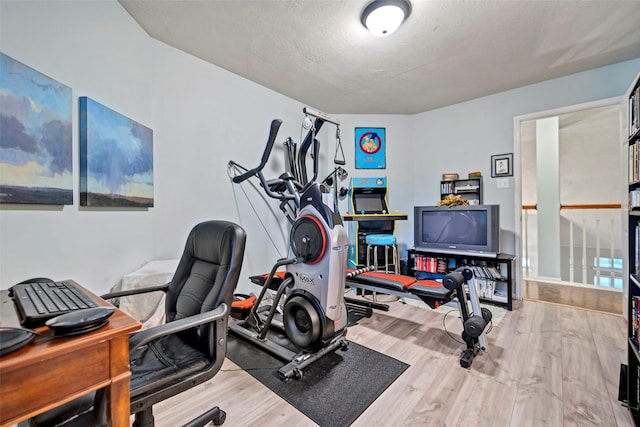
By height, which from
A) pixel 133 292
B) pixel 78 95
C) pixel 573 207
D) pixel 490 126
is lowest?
pixel 133 292

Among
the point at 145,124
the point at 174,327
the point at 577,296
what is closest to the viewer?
the point at 174,327

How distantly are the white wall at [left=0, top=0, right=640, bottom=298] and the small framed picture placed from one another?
8cm

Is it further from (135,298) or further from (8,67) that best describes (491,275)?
(8,67)

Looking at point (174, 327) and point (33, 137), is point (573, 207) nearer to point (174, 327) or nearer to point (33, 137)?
point (174, 327)

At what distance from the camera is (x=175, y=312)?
1.36 metres

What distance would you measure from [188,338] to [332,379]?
0.97 m

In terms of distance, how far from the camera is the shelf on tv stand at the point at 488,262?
2937 mm

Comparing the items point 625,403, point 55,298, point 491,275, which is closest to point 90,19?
point 55,298

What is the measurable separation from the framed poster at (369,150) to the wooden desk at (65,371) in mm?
3816

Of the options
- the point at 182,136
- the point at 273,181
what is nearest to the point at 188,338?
the point at 273,181

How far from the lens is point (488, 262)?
325 centimetres

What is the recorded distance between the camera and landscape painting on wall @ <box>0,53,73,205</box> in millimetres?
1195

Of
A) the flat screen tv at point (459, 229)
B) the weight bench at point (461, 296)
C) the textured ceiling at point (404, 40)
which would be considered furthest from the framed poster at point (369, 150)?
the weight bench at point (461, 296)

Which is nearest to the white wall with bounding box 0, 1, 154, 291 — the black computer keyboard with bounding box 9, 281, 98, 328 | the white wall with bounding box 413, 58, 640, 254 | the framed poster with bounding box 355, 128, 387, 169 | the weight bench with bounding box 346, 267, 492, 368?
the black computer keyboard with bounding box 9, 281, 98, 328
